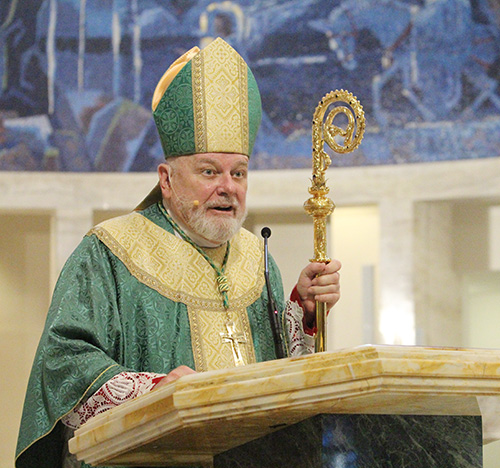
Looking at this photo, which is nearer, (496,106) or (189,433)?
(189,433)

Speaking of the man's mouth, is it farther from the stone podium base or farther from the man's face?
the stone podium base

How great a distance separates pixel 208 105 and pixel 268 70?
606 cm

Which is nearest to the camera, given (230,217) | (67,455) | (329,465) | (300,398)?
(300,398)

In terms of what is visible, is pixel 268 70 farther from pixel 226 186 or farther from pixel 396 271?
pixel 226 186

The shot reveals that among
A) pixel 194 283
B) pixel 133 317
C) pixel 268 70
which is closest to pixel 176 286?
pixel 194 283

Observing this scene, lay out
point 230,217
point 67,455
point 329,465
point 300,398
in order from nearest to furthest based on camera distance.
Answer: point 300,398 → point 329,465 → point 67,455 → point 230,217

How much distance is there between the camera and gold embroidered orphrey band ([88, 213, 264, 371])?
10.8 ft

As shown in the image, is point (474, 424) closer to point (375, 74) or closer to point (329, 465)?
point (329, 465)

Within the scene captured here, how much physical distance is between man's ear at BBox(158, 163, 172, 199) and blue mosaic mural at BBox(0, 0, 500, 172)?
19.5 ft

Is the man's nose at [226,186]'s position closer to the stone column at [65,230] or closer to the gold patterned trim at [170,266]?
the gold patterned trim at [170,266]

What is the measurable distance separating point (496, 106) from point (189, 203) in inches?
251

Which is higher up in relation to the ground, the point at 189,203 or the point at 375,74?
the point at 375,74

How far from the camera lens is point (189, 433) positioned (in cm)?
197

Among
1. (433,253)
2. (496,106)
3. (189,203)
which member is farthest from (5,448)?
(189,203)
